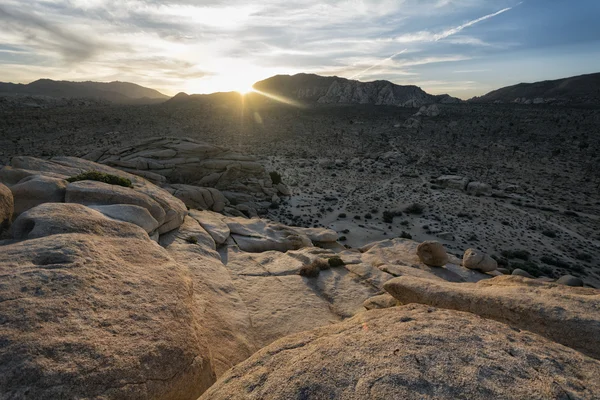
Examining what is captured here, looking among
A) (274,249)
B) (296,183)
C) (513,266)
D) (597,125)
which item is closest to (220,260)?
(274,249)

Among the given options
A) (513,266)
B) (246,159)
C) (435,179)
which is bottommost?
(513,266)

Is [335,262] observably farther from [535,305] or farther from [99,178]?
[99,178]

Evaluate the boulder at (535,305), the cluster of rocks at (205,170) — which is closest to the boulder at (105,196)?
the boulder at (535,305)

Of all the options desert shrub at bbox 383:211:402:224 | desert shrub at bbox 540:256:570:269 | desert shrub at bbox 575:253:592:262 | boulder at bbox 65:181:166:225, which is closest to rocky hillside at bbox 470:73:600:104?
desert shrub at bbox 575:253:592:262

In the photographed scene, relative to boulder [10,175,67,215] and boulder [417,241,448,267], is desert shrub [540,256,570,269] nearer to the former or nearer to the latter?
boulder [417,241,448,267]

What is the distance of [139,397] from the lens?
5824mm

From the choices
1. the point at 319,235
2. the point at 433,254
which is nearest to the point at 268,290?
the point at 319,235

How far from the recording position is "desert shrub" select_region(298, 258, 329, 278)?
16.5 metres

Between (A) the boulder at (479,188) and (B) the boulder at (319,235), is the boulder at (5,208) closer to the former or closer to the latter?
(B) the boulder at (319,235)

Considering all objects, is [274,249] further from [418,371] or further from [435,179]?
[435,179]

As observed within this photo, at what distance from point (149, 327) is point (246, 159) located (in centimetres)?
3996

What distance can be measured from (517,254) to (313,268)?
26.3m

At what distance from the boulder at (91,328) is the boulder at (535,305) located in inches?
286

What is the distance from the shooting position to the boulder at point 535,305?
23.9 ft
